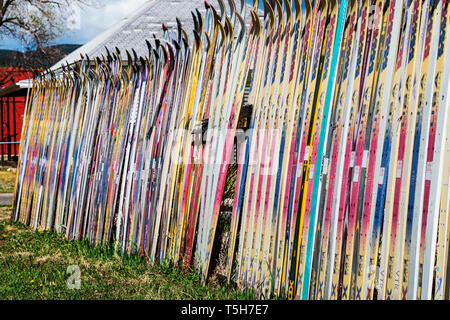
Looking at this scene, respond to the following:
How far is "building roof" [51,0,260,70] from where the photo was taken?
1433cm

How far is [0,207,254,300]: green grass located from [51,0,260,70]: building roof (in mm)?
8766

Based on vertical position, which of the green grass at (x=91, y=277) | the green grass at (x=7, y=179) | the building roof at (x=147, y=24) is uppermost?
the building roof at (x=147, y=24)

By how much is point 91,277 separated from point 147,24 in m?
11.8

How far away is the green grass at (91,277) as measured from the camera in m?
3.87

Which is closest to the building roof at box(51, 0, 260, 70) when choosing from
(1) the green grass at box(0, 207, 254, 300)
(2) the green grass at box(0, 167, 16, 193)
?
(2) the green grass at box(0, 167, 16, 193)

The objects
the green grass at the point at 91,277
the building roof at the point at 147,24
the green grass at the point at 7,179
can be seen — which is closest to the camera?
the green grass at the point at 91,277

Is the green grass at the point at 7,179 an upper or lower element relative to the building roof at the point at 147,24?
lower

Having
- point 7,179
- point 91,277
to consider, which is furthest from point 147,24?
point 91,277

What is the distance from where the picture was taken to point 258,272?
367 cm

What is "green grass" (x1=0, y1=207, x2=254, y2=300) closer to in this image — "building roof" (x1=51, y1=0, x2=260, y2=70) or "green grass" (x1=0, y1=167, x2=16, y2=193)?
"green grass" (x1=0, y1=167, x2=16, y2=193)

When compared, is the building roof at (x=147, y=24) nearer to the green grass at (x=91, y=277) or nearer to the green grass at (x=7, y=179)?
the green grass at (x=7, y=179)

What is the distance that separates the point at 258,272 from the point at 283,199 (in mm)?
550

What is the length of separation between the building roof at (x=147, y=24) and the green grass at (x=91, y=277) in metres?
8.77

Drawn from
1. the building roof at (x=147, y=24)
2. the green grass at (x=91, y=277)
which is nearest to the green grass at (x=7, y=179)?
the building roof at (x=147, y=24)
